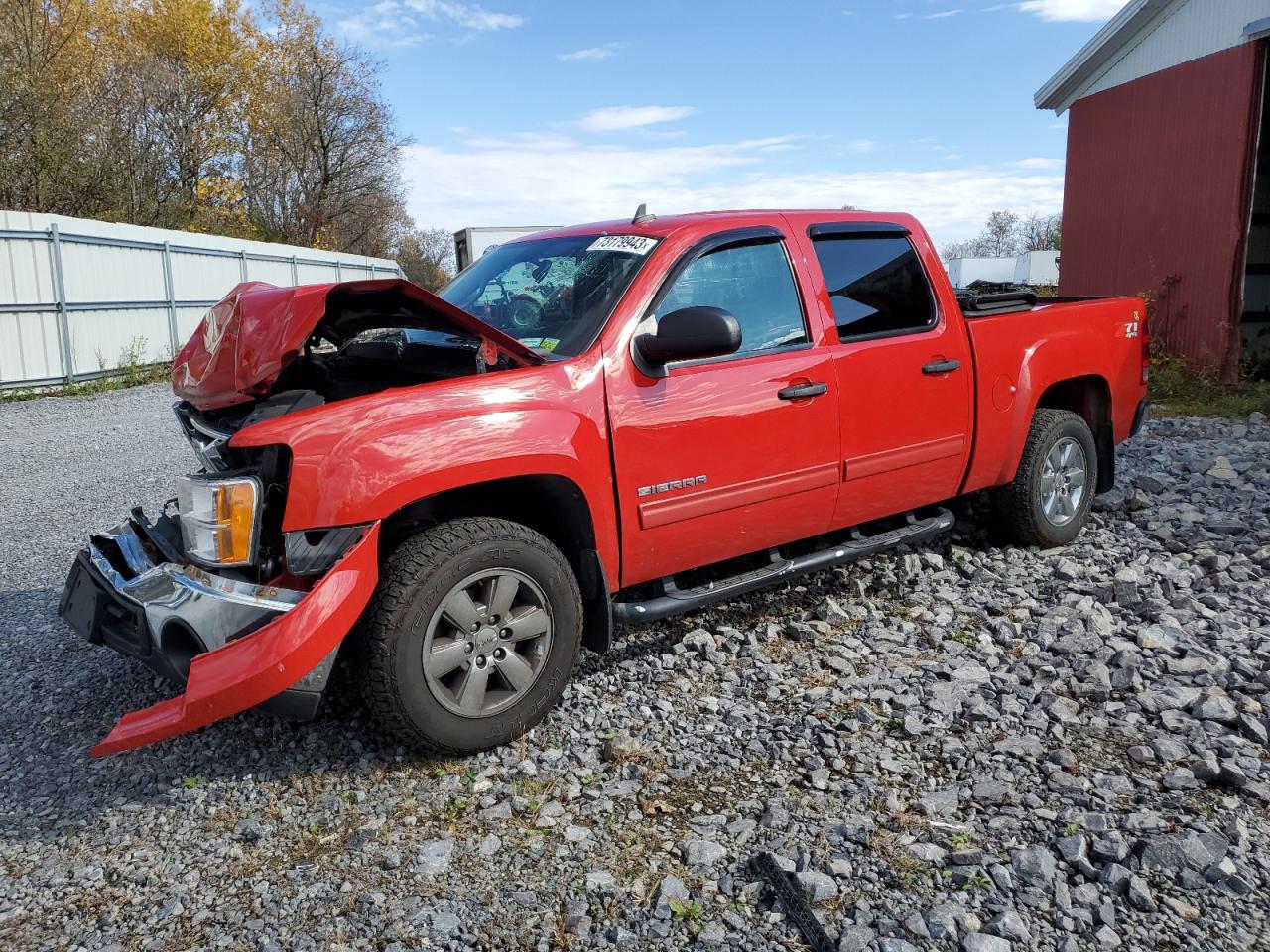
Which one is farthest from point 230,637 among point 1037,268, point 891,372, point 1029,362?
point 1037,268

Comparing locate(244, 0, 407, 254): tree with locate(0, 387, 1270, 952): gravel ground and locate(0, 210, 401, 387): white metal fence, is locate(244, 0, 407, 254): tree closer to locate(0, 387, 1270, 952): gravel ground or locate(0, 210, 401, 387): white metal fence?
locate(0, 210, 401, 387): white metal fence

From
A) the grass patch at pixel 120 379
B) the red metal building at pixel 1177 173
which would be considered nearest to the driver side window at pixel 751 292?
the red metal building at pixel 1177 173

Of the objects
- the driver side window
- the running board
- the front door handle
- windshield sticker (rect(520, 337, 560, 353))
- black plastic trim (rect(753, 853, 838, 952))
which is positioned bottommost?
black plastic trim (rect(753, 853, 838, 952))

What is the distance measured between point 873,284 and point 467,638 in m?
2.63

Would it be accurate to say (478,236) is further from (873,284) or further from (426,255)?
(426,255)

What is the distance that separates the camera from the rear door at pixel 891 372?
442 centimetres

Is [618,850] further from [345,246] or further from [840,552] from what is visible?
[345,246]

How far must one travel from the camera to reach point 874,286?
4695mm

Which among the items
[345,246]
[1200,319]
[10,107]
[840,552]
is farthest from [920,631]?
[345,246]

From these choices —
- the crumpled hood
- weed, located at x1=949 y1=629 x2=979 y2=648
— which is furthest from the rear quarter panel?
the crumpled hood

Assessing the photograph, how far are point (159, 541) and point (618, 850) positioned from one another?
81.8 inches

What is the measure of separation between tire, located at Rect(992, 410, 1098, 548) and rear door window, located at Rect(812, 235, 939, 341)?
3.66ft

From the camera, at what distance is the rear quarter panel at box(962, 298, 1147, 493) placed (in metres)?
5.03

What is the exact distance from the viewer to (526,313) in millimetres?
4156
